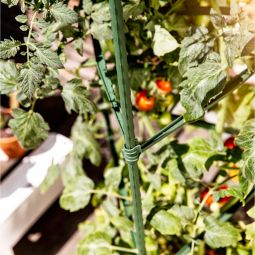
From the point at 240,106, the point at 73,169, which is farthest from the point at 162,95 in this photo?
the point at 73,169

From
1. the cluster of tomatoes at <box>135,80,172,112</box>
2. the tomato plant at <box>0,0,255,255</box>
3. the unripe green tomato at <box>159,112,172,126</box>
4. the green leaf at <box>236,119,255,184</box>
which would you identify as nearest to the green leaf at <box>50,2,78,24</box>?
the tomato plant at <box>0,0,255,255</box>

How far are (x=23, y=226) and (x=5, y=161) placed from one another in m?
0.29

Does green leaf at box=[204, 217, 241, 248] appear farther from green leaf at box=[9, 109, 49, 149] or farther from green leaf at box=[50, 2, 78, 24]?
green leaf at box=[50, 2, 78, 24]

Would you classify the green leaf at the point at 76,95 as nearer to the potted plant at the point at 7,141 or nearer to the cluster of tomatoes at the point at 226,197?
the cluster of tomatoes at the point at 226,197

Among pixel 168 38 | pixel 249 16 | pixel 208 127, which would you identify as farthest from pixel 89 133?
pixel 249 16

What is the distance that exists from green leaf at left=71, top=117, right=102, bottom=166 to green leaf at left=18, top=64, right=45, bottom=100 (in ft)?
1.89

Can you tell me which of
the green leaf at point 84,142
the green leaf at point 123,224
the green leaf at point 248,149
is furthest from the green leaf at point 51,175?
the green leaf at point 248,149

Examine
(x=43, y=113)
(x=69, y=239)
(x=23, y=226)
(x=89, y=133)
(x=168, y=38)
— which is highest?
(x=168, y=38)

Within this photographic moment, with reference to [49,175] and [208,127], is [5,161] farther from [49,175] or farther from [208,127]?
[208,127]

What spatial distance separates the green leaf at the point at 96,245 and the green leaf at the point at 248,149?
1.92 ft

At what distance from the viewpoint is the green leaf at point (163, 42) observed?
103 cm

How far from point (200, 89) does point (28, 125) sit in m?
0.49

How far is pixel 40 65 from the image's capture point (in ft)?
2.82

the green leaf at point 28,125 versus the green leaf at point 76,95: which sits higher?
the green leaf at point 76,95
